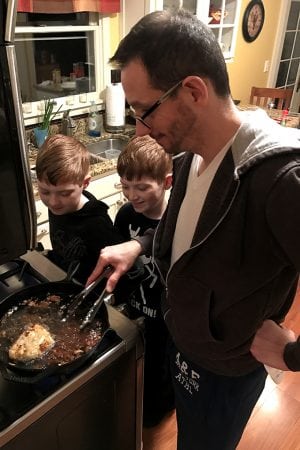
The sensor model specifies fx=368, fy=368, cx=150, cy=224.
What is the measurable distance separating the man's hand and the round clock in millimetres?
3640

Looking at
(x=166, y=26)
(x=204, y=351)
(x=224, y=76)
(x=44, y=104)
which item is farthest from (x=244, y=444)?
(x=44, y=104)

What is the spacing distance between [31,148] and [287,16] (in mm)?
3481

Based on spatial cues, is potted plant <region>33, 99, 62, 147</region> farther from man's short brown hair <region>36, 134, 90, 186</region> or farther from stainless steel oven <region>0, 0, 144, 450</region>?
stainless steel oven <region>0, 0, 144, 450</region>

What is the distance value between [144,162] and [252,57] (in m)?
3.36

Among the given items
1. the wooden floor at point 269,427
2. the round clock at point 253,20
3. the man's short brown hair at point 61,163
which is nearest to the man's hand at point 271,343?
the man's short brown hair at point 61,163

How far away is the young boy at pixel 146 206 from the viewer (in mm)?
1313

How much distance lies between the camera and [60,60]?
2502 millimetres

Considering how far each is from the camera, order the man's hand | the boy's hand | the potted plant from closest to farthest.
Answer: the man's hand, the boy's hand, the potted plant

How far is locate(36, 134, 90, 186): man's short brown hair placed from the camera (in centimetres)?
130

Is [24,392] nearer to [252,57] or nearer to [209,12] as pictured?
[209,12]

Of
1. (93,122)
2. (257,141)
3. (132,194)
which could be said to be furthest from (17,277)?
(93,122)

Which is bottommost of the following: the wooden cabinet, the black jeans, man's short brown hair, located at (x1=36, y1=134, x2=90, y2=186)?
the black jeans

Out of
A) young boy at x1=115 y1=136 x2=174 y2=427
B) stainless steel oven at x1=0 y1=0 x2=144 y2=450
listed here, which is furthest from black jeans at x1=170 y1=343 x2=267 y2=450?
young boy at x1=115 y1=136 x2=174 y2=427

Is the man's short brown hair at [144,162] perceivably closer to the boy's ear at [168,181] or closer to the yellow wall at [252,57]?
the boy's ear at [168,181]
